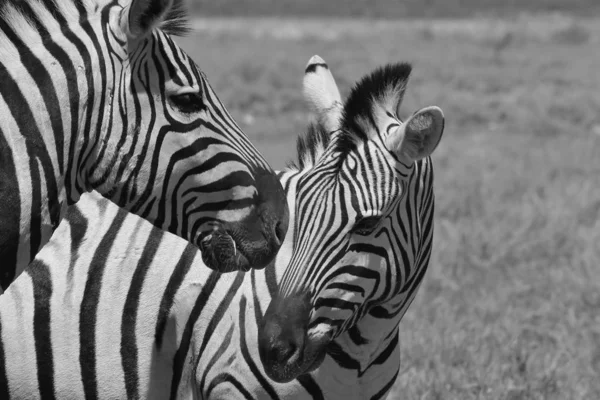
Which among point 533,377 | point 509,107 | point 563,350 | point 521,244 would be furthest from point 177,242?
A: point 509,107

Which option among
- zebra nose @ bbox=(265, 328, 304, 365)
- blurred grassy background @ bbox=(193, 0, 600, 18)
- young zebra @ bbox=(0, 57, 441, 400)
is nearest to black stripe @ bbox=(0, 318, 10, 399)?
young zebra @ bbox=(0, 57, 441, 400)

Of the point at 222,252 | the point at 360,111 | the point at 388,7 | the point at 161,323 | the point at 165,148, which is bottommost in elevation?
the point at 161,323

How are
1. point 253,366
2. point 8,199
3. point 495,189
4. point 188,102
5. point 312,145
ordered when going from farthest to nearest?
point 495,189 < point 312,145 < point 253,366 < point 188,102 < point 8,199

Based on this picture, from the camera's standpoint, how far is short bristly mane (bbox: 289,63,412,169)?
141 inches

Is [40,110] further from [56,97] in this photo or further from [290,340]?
[290,340]

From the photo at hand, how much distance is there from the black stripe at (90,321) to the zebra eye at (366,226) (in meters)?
1.16

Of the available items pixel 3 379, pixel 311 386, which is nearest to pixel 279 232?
pixel 311 386

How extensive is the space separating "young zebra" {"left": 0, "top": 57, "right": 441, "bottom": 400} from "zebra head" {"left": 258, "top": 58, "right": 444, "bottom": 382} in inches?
1.2

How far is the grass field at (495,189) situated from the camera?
5.70 metres

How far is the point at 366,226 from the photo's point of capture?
3393 mm

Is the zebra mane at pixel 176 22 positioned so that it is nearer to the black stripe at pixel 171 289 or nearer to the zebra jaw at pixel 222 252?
the zebra jaw at pixel 222 252

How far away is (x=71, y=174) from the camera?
3.17 meters

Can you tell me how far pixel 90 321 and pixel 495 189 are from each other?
21.5 feet

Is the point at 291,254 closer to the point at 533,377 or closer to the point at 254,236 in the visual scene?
the point at 254,236
